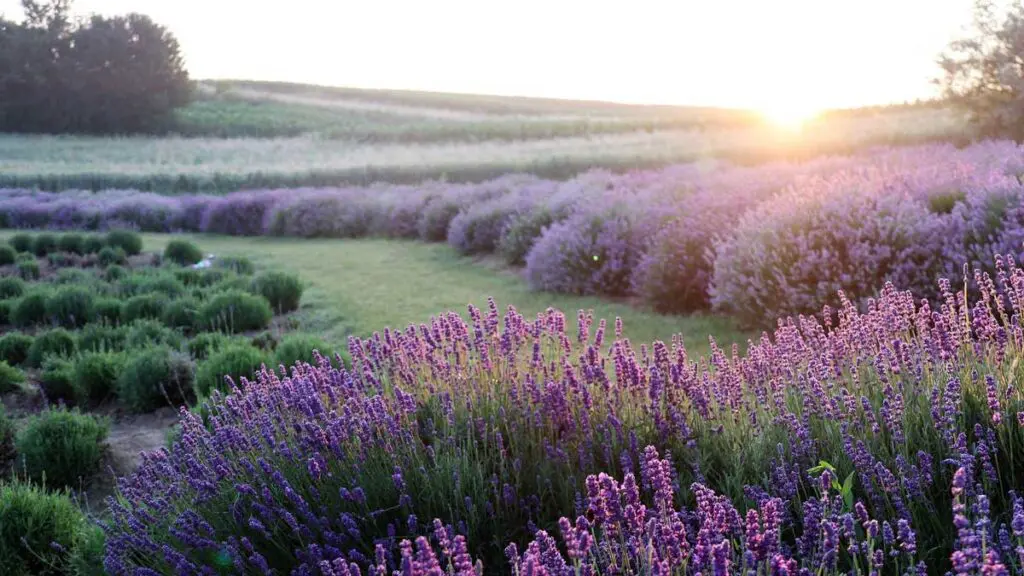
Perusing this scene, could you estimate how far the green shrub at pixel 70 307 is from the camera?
848 cm

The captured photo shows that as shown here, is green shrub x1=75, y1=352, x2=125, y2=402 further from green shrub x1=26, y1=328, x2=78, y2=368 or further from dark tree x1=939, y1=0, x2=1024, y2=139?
dark tree x1=939, y1=0, x2=1024, y2=139

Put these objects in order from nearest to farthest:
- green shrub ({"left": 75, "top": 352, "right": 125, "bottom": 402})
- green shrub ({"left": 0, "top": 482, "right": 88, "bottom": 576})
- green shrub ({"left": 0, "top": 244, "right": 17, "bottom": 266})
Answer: green shrub ({"left": 0, "top": 482, "right": 88, "bottom": 576}) < green shrub ({"left": 75, "top": 352, "right": 125, "bottom": 402}) < green shrub ({"left": 0, "top": 244, "right": 17, "bottom": 266})

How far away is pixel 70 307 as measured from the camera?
28.1 ft

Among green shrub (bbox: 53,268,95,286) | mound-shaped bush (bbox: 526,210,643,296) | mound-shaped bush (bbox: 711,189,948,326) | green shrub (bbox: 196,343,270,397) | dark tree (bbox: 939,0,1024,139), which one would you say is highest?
dark tree (bbox: 939,0,1024,139)

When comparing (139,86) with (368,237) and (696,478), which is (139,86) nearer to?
(368,237)

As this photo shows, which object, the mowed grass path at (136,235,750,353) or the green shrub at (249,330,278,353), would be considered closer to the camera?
the mowed grass path at (136,235,750,353)

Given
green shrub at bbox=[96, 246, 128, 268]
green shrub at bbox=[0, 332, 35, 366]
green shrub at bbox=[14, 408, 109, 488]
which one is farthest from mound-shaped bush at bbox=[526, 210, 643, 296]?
green shrub at bbox=[96, 246, 128, 268]

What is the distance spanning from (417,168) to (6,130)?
32.5m

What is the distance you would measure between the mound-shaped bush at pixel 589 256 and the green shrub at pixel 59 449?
498 cm

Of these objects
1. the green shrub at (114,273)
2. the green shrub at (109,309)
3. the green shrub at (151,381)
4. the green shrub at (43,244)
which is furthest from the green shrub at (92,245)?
the green shrub at (151,381)

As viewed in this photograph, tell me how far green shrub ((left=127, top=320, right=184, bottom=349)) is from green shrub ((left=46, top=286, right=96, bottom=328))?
128 cm

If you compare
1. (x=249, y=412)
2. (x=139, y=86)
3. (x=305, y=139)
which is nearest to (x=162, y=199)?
(x=249, y=412)

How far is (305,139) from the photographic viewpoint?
44281 mm

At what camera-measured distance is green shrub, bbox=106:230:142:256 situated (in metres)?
13.3
